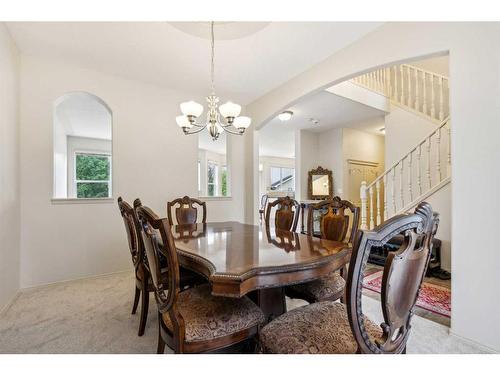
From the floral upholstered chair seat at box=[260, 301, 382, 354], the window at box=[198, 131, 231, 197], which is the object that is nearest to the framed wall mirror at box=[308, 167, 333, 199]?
the window at box=[198, 131, 231, 197]

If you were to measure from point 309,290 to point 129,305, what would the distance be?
1.72 meters

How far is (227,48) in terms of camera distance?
2666mm

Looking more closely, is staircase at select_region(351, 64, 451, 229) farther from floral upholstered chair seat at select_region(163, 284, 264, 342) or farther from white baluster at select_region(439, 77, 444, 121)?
floral upholstered chair seat at select_region(163, 284, 264, 342)

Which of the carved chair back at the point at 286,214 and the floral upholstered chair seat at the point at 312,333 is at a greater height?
the carved chair back at the point at 286,214

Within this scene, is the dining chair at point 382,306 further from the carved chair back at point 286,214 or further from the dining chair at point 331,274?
the carved chair back at point 286,214

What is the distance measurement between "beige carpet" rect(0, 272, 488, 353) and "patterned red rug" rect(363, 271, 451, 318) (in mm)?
309

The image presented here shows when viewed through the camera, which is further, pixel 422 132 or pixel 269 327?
pixel 422 132

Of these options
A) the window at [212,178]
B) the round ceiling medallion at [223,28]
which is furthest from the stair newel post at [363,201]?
A: the window at [212,178]

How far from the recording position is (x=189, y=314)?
4.04 ft

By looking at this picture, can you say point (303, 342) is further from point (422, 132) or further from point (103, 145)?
point (103, 145)

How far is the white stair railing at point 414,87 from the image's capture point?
4.14 meters

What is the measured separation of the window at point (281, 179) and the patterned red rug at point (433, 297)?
715cm
